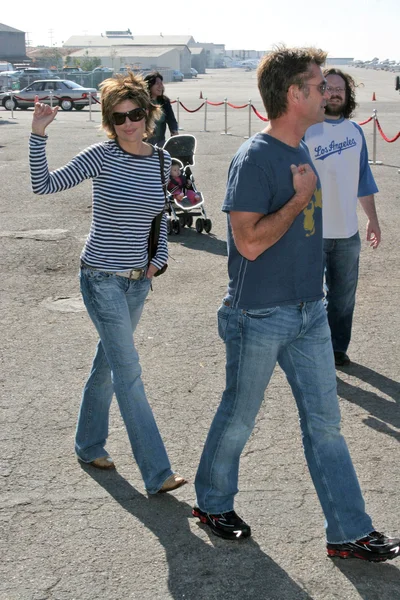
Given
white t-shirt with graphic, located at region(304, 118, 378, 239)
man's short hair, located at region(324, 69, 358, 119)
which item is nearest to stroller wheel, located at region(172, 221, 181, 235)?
white t-shirt with graphic, located at region(304, 118, 378, 239)

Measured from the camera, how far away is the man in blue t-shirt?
3.55 m

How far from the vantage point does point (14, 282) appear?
896 centimetres

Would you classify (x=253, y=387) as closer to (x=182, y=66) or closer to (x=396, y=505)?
(x=396, y=505)

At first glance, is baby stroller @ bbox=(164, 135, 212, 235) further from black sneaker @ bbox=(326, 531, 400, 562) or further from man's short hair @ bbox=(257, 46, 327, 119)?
black sneaker @ bbox=(326, 531, 400, 562)

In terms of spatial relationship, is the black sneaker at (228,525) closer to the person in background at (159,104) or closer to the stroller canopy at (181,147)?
the person in background at (159,104)

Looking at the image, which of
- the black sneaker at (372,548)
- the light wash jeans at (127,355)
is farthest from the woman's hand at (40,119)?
the black sneaker at (372,548)

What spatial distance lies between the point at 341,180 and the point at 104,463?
2.56m

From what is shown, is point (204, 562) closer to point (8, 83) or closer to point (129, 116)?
point (129, 116)

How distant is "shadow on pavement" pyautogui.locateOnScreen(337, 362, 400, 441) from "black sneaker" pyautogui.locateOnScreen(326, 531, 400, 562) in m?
1.44

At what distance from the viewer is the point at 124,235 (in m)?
4.36

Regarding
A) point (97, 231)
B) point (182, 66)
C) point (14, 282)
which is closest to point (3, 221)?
point (14, 282)

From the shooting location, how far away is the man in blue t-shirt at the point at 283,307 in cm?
355

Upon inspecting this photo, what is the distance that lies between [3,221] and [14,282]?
12.0ft

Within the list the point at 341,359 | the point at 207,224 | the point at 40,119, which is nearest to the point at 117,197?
the point at 40,119
